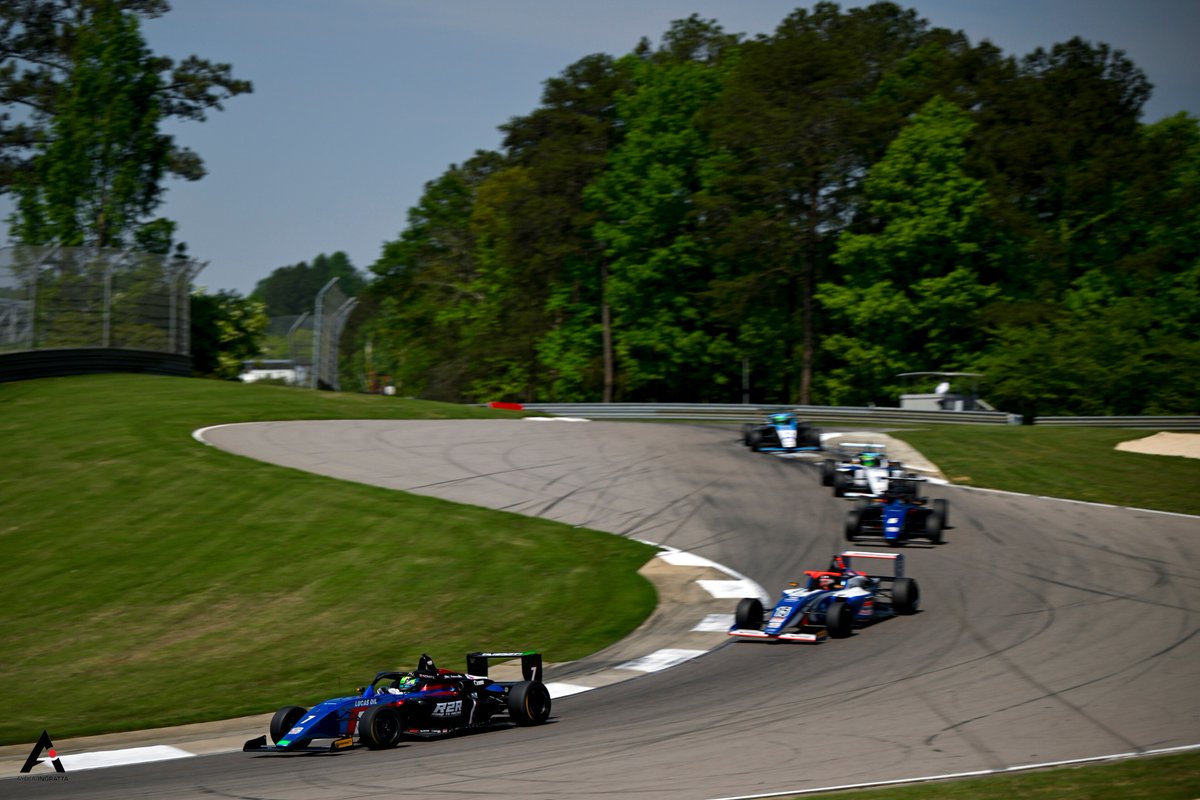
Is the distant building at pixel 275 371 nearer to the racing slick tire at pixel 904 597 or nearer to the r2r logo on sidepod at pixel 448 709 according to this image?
the racing slick tire at pixel 904 597

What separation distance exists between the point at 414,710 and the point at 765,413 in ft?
111

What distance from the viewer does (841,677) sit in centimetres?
1248

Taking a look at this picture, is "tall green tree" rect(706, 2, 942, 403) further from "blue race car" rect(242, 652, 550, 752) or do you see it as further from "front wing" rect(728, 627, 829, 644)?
"blue race car" rect(242, 652, 550, 752)

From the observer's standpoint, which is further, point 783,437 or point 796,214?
point 796,214

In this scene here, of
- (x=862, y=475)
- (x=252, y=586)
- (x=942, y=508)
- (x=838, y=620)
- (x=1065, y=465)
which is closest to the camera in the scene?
(x=838, y=620)

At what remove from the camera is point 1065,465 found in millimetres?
28172

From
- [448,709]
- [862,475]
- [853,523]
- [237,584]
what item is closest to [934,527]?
[853,523]

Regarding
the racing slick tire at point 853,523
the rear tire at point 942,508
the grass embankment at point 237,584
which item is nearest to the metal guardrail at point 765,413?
the rear tire at point 942,508

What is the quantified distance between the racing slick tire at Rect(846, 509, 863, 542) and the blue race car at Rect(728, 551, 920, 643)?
4.02m

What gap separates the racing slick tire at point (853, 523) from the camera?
→ 20234mm

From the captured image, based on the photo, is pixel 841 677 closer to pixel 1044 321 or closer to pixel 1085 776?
pixel 1085 776

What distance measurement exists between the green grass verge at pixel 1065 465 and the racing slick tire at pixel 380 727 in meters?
18.8

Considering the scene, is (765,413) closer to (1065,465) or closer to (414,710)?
(1065,465)

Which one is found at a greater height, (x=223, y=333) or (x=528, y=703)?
(x=223, y=333)
